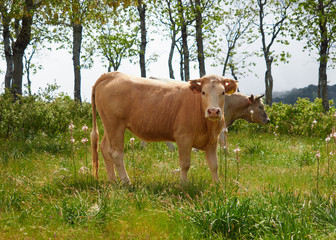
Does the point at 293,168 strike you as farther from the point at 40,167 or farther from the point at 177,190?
the point at 40,167

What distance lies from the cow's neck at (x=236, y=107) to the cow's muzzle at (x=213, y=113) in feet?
17.5

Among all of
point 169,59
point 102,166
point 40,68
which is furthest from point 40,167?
point 40,68

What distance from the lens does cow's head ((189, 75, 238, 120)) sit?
471 centimetres

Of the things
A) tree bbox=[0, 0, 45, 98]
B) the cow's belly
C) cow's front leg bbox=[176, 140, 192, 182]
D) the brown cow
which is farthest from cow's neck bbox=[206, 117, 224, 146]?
tree bbox=[0, 0, 45, 98]

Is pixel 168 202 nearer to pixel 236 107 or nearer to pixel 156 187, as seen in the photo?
pixel 156 187

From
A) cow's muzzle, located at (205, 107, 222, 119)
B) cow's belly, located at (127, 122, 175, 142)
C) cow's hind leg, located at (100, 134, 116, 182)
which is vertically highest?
cow's muzzle, located at (205, 107, 222, 119)

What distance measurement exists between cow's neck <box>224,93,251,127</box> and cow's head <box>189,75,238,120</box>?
4.78 metres

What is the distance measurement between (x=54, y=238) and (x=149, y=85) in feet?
9.81

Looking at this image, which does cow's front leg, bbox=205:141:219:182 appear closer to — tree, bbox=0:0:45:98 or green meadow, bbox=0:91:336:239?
green meadow, bbox=0:91:336:239

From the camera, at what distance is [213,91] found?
493cm

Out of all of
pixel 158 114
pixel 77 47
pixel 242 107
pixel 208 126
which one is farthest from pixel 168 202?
pixel 77 47

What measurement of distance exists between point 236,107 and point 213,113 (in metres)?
5.66

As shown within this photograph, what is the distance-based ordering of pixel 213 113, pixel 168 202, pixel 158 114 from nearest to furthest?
pixel 168 202 < pixel 213 113 < pixel 158 114

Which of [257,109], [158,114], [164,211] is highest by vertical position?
[158,114]
